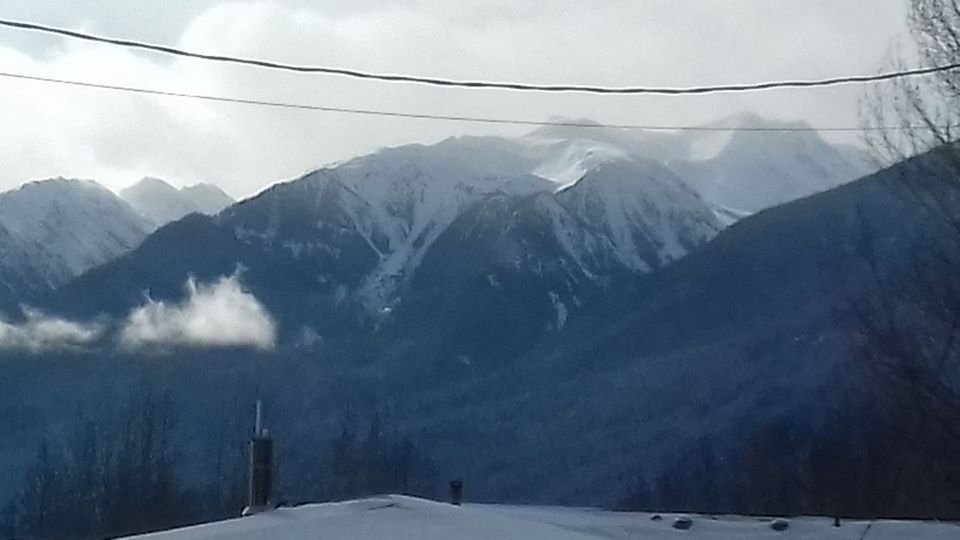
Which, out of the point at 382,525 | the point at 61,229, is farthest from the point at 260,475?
the point at 61,229

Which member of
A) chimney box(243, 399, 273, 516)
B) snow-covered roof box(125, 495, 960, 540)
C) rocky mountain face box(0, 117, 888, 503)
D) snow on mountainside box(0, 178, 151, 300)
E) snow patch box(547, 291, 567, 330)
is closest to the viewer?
snow-covered roof box(125, 495, 960, 540)

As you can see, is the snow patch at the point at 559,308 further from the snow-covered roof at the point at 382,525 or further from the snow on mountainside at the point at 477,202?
the snow-covered roof at the point at 382,525

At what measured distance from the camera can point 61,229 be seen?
157000 mm

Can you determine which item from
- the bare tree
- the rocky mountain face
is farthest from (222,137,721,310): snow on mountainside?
the bare tree

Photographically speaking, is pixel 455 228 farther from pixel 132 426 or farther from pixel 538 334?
pixel 132 426

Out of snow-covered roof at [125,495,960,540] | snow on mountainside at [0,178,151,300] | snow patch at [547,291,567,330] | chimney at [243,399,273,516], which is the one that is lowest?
snow-covered roof at [125,495,960,540]

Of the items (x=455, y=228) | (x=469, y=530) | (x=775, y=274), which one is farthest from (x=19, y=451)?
(x=469, y=530)

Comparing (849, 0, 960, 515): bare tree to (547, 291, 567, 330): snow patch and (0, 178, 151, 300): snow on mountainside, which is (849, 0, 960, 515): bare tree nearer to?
(547, 291, 567, 330): snow patch

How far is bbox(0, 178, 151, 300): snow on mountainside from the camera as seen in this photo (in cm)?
14325

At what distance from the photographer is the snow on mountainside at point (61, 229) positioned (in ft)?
470

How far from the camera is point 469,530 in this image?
312 inches

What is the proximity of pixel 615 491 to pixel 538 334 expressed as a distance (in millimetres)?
56460

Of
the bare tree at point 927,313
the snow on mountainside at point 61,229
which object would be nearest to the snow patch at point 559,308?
the snow on mountainside at point 61,229

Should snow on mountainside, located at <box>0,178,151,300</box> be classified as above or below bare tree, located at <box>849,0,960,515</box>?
above
